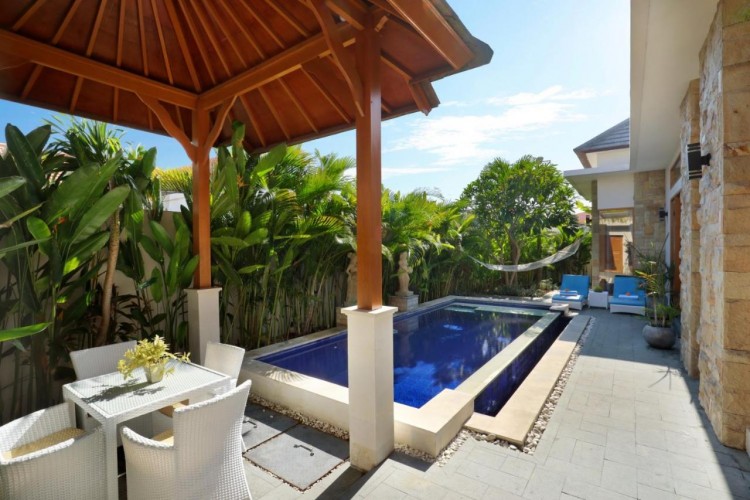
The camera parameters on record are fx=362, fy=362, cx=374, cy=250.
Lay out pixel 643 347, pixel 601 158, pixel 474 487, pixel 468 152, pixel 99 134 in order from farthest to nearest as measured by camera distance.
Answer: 1. pixel 468 152
2. pixel 601 158
3. pixel 643 347
4. pixel 99 134
5. pixel 474 487

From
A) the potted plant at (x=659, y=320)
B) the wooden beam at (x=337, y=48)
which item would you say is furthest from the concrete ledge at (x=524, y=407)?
the wooden beam at (x=337, y=48)

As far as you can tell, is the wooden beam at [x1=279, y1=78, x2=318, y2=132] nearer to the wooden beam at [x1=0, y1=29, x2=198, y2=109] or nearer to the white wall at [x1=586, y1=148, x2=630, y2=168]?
the wooden beam at [x1=0, y1=29, x2=198, y2=109]

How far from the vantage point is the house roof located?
11859 mm

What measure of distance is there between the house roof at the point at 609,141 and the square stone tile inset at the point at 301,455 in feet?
42.1

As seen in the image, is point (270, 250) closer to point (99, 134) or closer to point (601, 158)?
point (99, 134)

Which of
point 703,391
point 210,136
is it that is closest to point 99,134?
point 210,136

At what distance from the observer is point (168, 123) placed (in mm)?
4246

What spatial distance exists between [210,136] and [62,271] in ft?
7.08

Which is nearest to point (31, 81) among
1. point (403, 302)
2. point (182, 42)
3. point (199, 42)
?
point (182, 42)

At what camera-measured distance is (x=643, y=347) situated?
611 centimetres

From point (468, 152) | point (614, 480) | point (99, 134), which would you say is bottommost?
point (614, 480)

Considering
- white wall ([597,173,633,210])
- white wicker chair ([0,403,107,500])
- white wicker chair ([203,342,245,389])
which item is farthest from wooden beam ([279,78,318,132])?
white wall ([597,173,633,210])

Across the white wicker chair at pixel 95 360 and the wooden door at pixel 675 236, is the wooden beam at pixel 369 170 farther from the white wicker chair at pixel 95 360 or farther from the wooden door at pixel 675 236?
the wooden door at pixel 675 236

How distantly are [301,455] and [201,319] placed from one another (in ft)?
7.64
